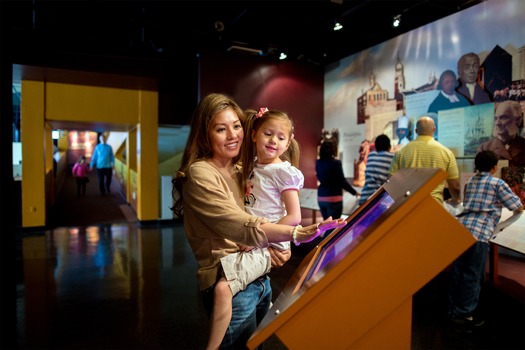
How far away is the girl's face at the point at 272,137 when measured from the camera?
1379mm

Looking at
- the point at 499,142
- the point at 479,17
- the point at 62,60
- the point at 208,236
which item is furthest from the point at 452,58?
the point at 62,60

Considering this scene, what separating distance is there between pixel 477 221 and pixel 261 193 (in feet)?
8.52

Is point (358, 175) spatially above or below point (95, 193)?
above

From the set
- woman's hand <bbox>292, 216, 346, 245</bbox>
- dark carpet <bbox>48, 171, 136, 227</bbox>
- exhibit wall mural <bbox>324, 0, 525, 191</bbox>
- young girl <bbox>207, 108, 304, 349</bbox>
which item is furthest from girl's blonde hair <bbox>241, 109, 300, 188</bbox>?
dark carpet <bbox>48, 171, 136, 227</bbox>

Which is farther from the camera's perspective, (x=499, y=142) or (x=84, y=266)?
(x=84, y=266)

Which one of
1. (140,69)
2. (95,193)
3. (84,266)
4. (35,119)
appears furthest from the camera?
(95,193)

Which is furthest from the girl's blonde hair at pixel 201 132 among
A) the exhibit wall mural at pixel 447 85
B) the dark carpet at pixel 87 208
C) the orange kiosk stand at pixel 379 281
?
the dark carpet at pixel 87 208

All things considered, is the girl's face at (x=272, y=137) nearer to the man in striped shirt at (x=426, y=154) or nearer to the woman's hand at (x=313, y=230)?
the woman's hand at (x=313, y=230)

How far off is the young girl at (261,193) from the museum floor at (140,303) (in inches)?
26.2

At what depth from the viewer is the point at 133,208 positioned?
10125mm

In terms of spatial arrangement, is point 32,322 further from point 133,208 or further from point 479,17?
point 133,208

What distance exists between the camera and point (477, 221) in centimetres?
321

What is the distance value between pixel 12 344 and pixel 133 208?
9580mm

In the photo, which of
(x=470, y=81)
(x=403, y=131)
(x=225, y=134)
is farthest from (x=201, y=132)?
(x=403, y=131)
